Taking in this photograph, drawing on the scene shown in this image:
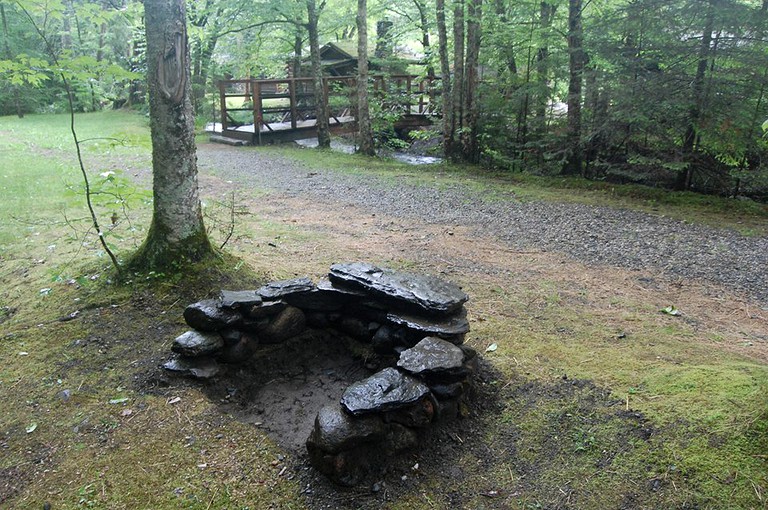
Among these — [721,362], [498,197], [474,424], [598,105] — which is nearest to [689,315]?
[721,362]

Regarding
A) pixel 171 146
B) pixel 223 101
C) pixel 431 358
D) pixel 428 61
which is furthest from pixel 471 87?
pixel 431 358

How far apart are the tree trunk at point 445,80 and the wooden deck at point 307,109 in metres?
3.72

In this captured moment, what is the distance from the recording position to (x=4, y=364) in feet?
12.0

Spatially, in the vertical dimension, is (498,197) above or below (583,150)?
below

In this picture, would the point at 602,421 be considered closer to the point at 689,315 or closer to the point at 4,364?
the point at 689,315

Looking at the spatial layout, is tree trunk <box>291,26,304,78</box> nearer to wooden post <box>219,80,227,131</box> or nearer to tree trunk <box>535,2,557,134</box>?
wooden post <box>219,80,227,131</box>

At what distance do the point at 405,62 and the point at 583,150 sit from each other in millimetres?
12636

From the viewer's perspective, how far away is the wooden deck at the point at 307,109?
55.4ft

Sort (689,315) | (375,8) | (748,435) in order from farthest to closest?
(375,8), (689,315), (748,435)

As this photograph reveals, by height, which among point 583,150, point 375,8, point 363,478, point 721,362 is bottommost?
point 363,478

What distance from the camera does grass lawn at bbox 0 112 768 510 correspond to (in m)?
2.59

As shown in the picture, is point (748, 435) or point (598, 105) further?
point (598, 105)

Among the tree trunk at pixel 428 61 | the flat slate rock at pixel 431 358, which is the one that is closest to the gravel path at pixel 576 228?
the flat slate rock at pixel 431 358

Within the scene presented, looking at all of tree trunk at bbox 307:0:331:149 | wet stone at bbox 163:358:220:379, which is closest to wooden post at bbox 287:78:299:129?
tree trunk at bbox 307:0:331:149
